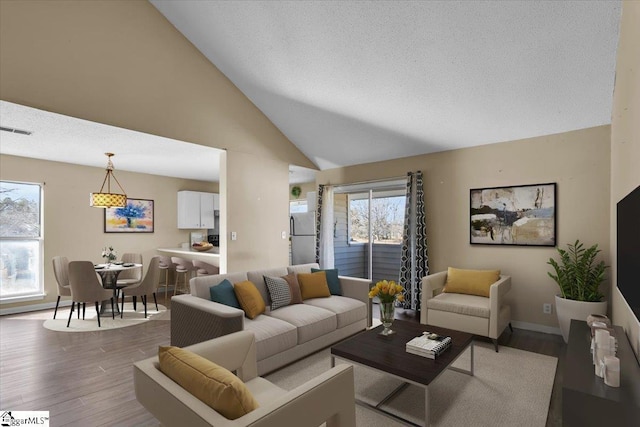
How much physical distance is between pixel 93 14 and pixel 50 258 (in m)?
4.20

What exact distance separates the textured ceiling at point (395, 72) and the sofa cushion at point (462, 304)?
211cm

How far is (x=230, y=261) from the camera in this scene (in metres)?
4.69

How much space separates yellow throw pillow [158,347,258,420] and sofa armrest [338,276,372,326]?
2798mm

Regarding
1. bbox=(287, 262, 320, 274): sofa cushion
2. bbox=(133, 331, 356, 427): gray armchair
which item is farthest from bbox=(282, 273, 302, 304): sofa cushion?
bbox=(133, 331, 356, 427): gray armchair

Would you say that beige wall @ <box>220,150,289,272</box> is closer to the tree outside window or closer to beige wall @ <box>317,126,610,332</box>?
the tree outside window

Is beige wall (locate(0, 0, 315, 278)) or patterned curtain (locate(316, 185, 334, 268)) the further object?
patterned curtain (locate(316, 185, 334, 268))

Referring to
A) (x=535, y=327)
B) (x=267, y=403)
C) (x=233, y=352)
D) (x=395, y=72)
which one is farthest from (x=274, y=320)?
(x=535, y=327)

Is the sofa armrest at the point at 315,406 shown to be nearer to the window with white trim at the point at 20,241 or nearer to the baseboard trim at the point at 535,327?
the baseboard trim at the point at 535,327

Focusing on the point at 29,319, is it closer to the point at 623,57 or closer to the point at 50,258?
the point at 50,258

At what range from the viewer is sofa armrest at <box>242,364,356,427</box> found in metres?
1.24

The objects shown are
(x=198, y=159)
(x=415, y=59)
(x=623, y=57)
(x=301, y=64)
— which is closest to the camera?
(x=623, y=57)

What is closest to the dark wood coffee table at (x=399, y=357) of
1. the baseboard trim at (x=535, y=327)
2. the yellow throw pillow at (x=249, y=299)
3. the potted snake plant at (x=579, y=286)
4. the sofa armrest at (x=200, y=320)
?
the sofa armrest at (x=200, y=320)

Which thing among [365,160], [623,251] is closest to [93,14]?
[365,160]

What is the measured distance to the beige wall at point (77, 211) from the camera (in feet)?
17.8
